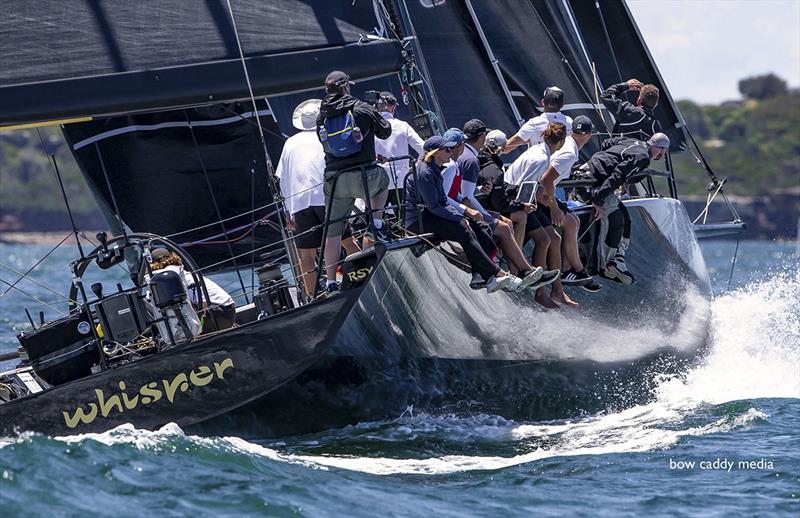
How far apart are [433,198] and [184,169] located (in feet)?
12.8

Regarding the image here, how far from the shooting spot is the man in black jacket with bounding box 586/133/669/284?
405 inches

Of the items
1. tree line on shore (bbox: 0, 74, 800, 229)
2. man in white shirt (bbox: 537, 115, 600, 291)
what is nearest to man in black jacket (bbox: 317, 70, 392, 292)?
man in white shirt (bbox: 537, 115, 600, 291)

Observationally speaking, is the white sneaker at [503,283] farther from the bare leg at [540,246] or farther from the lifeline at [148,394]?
the lifeline at [148,394]

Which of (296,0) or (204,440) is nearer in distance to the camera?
(204,440)

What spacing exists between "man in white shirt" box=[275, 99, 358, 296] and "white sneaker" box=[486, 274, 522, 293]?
1140 millimetres

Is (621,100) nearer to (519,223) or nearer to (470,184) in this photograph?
(519,223)

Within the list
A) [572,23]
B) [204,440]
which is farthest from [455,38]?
[204,440]

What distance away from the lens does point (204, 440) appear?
8.13 m

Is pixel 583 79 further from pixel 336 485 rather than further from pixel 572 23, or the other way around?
pixel 336 485

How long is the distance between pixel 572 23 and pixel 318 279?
5.21 m

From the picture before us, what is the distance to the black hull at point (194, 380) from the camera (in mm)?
8188

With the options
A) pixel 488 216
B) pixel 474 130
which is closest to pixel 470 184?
pixel 488 216

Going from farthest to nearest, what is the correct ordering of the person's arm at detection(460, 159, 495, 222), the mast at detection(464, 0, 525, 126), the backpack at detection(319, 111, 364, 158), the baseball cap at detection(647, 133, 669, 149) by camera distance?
the mast at detection(464, 0, 525, 126)
the baseball cap at detection(647, 133, 669, 149)
the person's arm at detection(460, 159, 495, 222)
the backpack at detection(319, 111, 364, 158)

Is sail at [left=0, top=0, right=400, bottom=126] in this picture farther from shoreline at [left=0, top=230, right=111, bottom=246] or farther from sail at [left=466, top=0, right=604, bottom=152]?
shoreline at [left=0, top=230, right=111, bottom=246]
